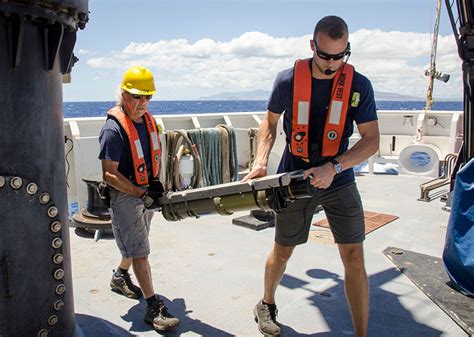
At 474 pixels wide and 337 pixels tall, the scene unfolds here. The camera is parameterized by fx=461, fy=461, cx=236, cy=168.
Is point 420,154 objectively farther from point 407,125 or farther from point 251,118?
point 251,118

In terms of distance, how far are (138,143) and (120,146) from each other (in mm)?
132

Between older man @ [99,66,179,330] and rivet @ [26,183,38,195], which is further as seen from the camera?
older man @ [99,66,179,330]

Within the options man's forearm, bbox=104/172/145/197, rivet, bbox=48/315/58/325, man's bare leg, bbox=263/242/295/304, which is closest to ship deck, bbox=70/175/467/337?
man's bare leg, bbox=263/242/295/304

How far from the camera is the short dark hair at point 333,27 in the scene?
247 cm

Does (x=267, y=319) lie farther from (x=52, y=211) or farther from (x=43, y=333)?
(x=52, y=211)

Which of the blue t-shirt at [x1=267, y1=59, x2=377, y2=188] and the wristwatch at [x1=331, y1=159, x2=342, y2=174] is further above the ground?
the blue t-shirt at [x1=267, y1=59, x2=377, y2=188]

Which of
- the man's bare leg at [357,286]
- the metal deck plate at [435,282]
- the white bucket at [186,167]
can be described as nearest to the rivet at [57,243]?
the man's bare leg at [357,286]

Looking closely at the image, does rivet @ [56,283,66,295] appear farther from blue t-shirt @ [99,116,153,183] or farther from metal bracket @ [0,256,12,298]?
blue t-shirt @ [99,116,153,183]

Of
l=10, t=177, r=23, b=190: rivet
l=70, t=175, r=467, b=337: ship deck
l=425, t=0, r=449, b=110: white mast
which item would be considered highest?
l=425, t=0, r=449, b=110: white mast

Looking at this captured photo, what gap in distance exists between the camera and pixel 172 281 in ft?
12.5

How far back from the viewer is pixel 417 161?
29.4 feet

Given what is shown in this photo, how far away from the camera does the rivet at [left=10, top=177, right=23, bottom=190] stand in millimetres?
2018

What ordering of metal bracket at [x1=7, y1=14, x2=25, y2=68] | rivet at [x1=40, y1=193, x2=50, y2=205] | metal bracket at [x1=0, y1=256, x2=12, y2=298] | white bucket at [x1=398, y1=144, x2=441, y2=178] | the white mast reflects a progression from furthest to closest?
the white mast
white bucket at [x1=398, y1=144, x2=441, y2=178]
rivet at [x1=40, y1=193, x2=50, y2=205]
metal bracket at [x1=0, y1=256, x2=12, y2=298]
metal bracket at [x1=7, y1=14, x2=25, y2=68]

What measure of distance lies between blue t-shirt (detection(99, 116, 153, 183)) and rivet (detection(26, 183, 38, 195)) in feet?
2.69
